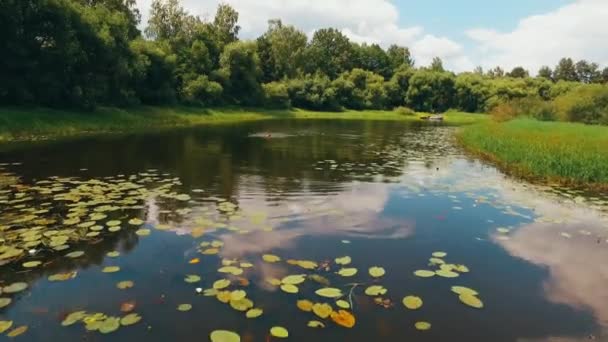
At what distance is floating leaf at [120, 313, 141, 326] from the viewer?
6.33 m

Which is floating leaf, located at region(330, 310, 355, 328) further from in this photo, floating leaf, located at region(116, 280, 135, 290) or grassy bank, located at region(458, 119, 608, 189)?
grassy bank, located at region(458, 119, 608, 189)

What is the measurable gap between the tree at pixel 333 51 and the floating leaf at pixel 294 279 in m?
121

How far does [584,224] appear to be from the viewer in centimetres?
1234

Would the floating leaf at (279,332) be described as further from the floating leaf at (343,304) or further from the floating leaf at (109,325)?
the floating leaf at (109,325)

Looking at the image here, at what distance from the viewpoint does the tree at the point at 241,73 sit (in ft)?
253

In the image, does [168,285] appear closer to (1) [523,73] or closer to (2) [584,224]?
(2) [584,224]

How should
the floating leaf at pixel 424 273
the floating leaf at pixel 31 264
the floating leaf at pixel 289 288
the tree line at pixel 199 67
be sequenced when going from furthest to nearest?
the tree line at pixel 199 67 < the floating leaf at pixel 424 273 < the floating leaf at pixel 31 264 < the floating leaf at pixel 289 288

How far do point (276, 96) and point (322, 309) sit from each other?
7958 cm

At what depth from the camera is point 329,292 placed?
292 inches

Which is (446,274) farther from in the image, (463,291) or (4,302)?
(4,302)

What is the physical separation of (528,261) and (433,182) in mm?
8837

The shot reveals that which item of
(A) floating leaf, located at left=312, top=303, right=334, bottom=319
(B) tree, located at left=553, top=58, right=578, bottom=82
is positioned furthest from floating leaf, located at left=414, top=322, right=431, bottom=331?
(B) tree, located at left=553, top=58, right=578, bottom=82

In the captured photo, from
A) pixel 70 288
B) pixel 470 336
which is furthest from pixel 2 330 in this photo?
pixel 470 336

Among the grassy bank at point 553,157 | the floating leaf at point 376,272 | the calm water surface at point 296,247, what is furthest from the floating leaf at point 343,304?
the grassy bank at point 553,157
